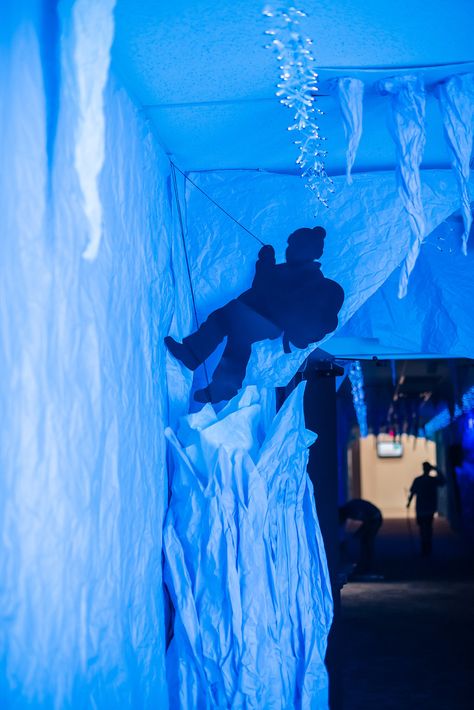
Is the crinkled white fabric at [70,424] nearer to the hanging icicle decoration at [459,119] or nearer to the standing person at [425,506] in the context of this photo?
the hanging icicle decoration at [459,119]

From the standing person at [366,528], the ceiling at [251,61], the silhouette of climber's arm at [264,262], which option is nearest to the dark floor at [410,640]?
the standing person at [366,528]

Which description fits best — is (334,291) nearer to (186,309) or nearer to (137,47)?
(186,309)

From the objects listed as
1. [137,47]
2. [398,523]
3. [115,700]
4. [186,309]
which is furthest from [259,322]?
[398,523]

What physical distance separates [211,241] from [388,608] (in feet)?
14.1

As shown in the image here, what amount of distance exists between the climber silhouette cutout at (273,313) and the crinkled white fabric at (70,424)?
0.51 metres

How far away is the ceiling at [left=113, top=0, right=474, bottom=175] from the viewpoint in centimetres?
228

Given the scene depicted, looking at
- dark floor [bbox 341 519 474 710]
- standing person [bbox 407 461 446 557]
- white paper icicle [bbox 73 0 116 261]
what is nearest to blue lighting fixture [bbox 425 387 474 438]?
standing person [bbox 407 461 446 557]

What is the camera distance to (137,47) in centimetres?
246

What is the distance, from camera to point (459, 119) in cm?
271

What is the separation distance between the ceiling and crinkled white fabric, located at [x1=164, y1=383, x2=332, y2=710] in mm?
1021

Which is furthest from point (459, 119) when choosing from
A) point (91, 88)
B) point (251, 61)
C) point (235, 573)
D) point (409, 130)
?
point (235, 573)

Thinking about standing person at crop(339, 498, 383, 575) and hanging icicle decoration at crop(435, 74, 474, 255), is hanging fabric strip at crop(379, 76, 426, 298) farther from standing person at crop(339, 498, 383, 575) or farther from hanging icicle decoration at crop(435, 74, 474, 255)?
standing person at crop(339, 498, 383, 575)

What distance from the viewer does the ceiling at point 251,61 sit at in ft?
7.48

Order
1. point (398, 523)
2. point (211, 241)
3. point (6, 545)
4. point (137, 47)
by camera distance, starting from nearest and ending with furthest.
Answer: point (6, 545) < point (137, 47) < point (211, 241) < point (398, 523)
